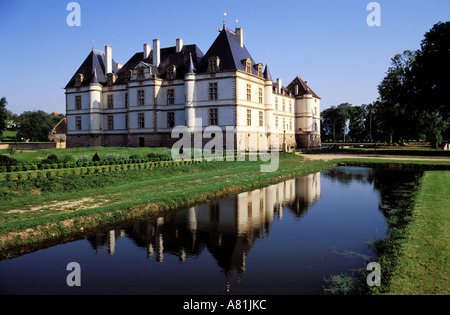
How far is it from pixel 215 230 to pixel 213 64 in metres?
32.3

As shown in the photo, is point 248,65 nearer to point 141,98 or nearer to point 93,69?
point 141,98

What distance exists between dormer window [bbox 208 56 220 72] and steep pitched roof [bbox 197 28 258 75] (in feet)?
1.54

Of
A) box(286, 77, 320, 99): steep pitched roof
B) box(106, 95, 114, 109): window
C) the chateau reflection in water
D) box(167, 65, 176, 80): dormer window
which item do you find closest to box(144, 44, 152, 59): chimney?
box(167, 65, 176, 80): dormer window

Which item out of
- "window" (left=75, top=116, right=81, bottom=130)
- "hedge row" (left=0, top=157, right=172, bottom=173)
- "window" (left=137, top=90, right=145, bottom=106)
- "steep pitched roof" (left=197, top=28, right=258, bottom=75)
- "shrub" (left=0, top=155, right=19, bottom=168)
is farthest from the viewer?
"window" (left=75, top=116, right=81, bottom=130)

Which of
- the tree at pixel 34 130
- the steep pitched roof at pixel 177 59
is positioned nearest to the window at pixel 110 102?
the steep pitched roof at pixel 177 59

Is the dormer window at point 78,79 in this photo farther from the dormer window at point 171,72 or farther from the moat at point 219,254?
the moat at point 219,254

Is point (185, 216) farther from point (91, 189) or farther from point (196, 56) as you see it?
point (196, 56)

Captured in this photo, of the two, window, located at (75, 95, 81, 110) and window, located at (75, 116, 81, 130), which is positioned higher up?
window, located at (75, 95, 81, 110)

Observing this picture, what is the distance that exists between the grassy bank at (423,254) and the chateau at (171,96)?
3052 centimetres

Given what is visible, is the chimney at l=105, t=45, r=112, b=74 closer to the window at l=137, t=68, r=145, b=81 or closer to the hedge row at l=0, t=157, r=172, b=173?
the window at l=137, t=68, r=145, b=81

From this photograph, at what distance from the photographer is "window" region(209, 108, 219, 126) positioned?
135 feet

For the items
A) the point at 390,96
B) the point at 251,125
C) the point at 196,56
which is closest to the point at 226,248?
the point at 251,125

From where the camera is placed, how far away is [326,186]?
65.1 ft
